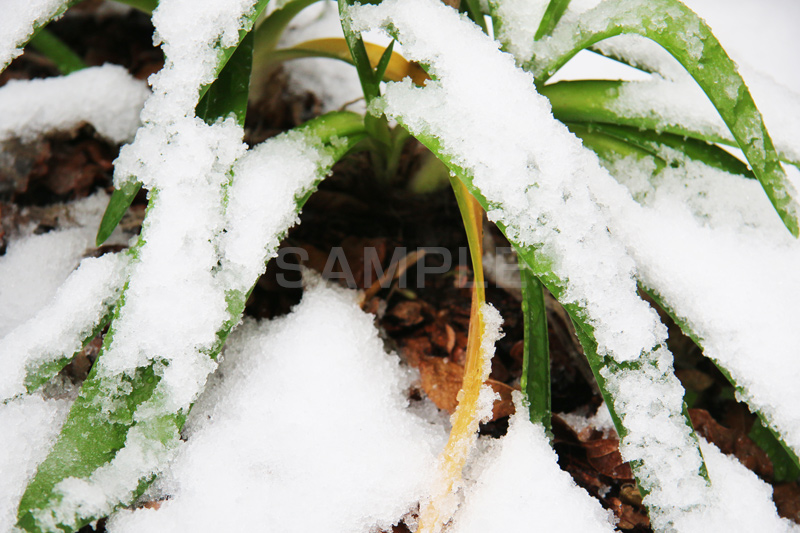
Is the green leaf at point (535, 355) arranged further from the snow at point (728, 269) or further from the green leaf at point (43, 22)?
the green leaf at point (43, 22)

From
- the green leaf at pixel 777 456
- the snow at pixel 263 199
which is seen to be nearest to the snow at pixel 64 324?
the snow at pixel 263 199

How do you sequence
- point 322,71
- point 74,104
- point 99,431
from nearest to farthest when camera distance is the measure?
point 99,431
point 74,104
point 322,71

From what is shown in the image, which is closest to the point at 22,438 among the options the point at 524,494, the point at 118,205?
the point at 118,205

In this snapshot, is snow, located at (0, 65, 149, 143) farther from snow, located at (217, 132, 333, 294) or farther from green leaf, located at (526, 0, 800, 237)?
green leaf, located at (526, 0, 800, 237)

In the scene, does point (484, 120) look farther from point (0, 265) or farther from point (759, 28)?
point (759, 28)

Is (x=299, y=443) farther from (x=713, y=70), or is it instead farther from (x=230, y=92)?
(x=713, y=70)

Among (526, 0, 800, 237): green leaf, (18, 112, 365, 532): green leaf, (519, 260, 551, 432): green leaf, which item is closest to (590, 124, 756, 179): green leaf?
(526, 0, 800, 237): green leaf
